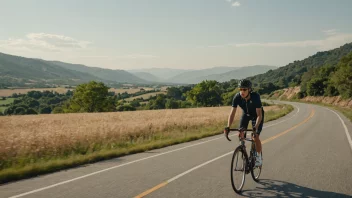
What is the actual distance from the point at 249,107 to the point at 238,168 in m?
1.41

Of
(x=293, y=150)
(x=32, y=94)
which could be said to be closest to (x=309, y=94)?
(x=293, y=150)

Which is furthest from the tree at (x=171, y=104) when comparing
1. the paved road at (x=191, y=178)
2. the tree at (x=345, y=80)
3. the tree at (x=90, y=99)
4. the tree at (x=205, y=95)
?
the paved road at (x=191, y=178)

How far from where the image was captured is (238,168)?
638 cm

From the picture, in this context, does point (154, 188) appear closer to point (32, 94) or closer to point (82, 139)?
point (82, 139)

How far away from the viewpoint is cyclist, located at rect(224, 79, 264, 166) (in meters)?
6.54

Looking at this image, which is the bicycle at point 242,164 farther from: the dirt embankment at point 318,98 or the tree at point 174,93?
the tree at point 174,93

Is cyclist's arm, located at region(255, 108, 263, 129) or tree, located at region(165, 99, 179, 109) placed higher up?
cyclist's arm, located at region(255, 108, 263, 129)

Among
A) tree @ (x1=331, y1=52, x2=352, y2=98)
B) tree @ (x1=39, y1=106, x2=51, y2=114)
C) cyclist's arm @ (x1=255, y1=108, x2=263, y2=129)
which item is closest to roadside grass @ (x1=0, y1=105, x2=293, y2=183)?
cyclist's arm @ (x1=255, y1=108, x2=263, y2=129)

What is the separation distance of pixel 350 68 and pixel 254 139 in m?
59.5

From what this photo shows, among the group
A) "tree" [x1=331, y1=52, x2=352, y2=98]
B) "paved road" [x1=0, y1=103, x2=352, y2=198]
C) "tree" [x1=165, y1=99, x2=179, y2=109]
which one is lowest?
"tree" [x1=165, y1=99, x2=179, y2=109]

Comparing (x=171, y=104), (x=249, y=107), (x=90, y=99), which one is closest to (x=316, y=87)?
(x=171, y=104)

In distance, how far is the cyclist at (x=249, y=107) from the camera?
21.4ft

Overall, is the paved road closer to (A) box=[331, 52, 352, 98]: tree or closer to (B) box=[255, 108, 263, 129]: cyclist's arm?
(B) box=[255, 108, 263, 129]: cyclist's arm

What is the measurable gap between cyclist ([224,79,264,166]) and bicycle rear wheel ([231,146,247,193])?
451 mm
